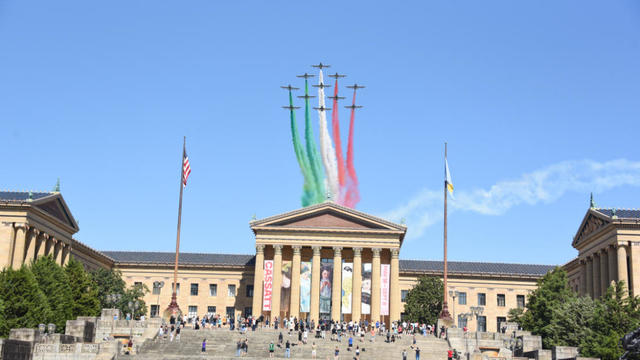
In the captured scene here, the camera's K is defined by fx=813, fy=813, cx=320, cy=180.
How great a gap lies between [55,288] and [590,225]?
54626 millimetres

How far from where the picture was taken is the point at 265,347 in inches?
2544

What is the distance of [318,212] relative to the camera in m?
93.3

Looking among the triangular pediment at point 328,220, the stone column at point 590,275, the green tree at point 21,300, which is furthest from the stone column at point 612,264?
the green tree at point 21,300

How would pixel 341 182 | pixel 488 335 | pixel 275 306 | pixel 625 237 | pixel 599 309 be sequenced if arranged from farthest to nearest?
pixel 341 182 < pixel 275 306 < pixel 625 237 < pixel 488 335 < pixel 599 309

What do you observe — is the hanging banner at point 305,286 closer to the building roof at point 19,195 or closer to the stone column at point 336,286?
the stone column at point 336,286

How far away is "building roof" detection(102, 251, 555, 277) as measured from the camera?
10844 cm

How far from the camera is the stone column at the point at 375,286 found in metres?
89.6

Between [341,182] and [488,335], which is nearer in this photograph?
[488,335]

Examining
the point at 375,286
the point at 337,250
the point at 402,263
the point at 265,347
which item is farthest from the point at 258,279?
the point at 265,347

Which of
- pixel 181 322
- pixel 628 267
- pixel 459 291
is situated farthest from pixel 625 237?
pixel 181 322

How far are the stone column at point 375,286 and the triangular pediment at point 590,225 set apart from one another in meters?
22.5

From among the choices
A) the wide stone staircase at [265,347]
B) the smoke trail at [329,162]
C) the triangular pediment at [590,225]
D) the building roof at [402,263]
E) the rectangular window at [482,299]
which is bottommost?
the wide stone staircase at [265,347]

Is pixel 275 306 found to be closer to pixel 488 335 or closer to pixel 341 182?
pixel 341 182

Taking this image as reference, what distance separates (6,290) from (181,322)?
15.5 meters
